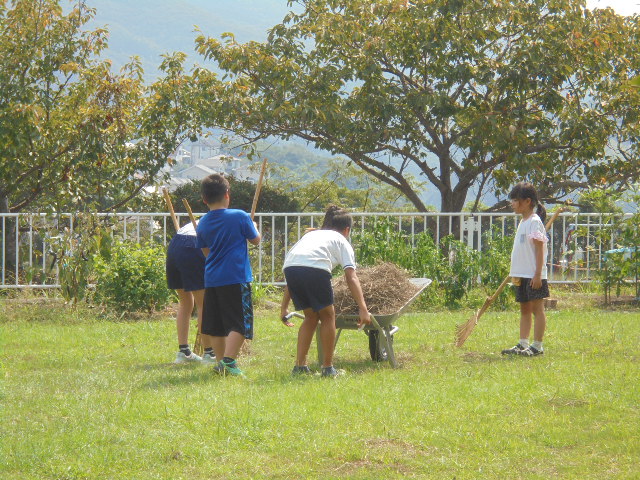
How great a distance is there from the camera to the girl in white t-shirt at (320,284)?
6.62m

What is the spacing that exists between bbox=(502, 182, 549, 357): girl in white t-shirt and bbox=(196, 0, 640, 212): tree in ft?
20.2

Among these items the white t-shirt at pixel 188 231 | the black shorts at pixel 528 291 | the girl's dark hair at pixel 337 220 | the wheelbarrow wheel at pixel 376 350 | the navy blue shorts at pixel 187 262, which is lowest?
the wheelbarrow wheel at pixel 376 350

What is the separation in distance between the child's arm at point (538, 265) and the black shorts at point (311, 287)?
1935 millimetres

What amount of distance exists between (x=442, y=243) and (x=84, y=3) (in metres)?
7.79

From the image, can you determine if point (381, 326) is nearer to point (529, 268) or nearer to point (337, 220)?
point (337, 220)

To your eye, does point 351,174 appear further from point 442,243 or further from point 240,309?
point 240,309

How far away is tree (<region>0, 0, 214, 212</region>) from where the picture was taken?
1266cm

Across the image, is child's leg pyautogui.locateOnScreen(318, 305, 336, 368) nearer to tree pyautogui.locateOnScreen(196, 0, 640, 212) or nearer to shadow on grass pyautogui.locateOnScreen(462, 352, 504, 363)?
shadow on grass pyautogui.locateOnScreen(462, 352, 504, 363)

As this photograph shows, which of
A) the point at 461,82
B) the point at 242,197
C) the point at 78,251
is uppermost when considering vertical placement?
the point at 461,82

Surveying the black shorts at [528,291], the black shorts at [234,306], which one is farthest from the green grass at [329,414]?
the black shorts at [528,291]

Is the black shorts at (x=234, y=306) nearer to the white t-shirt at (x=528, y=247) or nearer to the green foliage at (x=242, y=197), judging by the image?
the white t-shirt at (x=528, y=247)

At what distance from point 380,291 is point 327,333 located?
85 centimetres

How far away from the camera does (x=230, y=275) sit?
22.1 ft

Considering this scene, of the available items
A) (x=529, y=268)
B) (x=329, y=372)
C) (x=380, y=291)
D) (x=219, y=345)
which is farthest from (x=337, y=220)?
(x=529, y=268)
